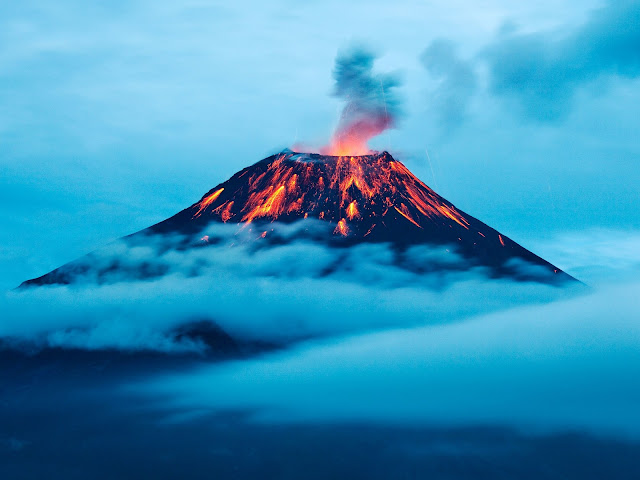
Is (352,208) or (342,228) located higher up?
(352,208)

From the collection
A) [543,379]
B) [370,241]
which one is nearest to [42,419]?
[370,241]

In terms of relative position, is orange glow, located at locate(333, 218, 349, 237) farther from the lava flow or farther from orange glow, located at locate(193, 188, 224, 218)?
orange glow, located at locate(193, 188, 224, 218)

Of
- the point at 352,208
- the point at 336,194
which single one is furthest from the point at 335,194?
the point at 352,208

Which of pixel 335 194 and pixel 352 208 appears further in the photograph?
pixel 352 208

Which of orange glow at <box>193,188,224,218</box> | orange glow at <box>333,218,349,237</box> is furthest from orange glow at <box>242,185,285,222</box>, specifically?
orange glow at <box>333,218,349,237</box>

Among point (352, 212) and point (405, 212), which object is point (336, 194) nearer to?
point (352, 212)

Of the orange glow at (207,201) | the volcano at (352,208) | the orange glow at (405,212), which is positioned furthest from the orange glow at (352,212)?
the orange glow at (207,201)

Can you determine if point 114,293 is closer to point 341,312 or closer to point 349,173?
point 341,312
